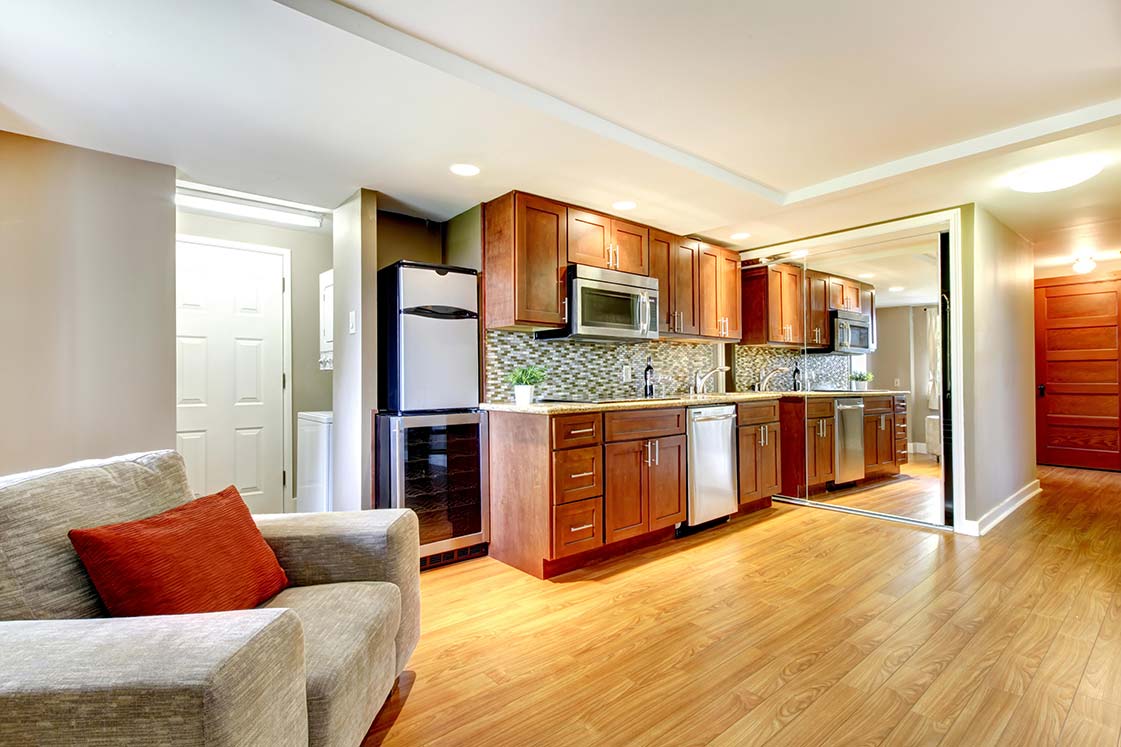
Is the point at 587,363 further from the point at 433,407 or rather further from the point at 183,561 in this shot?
the point at 183,561

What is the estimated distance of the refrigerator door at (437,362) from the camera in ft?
10.1

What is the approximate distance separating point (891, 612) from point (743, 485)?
1.61 meters

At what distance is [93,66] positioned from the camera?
1882 mm

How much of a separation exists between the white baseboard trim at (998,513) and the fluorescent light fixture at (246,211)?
5160 mm

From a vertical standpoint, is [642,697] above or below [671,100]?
below

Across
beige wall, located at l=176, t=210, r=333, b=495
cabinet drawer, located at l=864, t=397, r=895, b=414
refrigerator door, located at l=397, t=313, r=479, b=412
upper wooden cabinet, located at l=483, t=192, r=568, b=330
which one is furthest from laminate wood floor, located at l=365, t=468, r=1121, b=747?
beige wall, located at l=176, t=210, r=333, b=495

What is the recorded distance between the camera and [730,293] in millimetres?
4680

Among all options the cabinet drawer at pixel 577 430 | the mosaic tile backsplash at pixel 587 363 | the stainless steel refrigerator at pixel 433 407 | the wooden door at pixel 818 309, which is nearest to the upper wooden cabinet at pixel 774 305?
the wooden door at pixel 818 309

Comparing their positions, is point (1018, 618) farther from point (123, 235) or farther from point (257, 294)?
point (257, 294)

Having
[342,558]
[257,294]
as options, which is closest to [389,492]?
[342,558]

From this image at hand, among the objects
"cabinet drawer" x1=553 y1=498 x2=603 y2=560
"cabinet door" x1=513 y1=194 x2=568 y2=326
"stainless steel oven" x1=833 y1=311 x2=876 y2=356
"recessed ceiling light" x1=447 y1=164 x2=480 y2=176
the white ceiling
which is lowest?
"cabinet drawer" x1=553 y1=498 x2=603 y2=560

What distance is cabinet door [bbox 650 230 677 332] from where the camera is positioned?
3.98 m

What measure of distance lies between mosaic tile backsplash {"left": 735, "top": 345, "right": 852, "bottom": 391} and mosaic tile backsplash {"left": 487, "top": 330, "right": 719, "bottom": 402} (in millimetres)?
537

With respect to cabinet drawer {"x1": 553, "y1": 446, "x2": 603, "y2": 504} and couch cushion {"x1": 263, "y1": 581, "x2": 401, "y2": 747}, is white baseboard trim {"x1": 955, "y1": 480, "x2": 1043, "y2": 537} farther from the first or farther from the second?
couch cushion {"x1": 263, "y1": 581, "x2": 401, "y2": 747}
